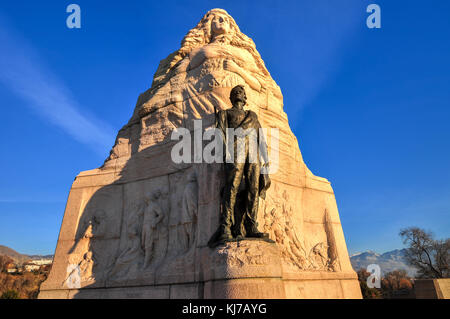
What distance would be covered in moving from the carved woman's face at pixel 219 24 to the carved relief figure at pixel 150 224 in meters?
5.97

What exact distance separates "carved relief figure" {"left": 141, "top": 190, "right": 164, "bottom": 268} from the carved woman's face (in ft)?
19.6

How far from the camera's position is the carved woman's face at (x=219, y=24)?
1060 centimetres

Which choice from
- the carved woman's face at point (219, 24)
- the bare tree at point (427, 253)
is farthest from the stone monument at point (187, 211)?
the bare tree at point (427, 253)

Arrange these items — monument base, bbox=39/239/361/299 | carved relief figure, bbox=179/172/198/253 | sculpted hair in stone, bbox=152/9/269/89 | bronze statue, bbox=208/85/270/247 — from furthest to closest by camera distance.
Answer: sculpted hair in stone, bbox=152/9/269/89 < carved relief figure, bbox=179/172/198/253 < bronze statue, bbox=208/85/270/247 < monument base, bbox=39/239/361/299

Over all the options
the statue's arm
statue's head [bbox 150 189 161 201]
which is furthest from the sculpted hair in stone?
statue's head [bbox 150 189 161 201]

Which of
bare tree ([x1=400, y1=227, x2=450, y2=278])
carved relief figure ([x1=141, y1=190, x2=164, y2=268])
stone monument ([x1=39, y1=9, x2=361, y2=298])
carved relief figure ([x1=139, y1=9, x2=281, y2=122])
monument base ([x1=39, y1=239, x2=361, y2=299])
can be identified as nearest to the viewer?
monument base ([x1=39, y1=239, x2=361, y2=299])

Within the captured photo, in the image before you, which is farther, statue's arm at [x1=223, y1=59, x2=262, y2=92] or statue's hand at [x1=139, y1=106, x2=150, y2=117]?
statue's hand at [x1=139, y1=106, x2=150, y2=117]

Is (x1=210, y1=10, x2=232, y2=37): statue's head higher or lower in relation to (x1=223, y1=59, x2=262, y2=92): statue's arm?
higher

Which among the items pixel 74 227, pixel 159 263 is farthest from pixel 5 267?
pixel 159 263

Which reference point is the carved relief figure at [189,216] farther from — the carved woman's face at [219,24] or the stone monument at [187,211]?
the carved woman's face at [219,24]

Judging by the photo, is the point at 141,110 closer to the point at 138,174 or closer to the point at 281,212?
the point at 138,174

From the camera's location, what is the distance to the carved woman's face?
34.8 feet

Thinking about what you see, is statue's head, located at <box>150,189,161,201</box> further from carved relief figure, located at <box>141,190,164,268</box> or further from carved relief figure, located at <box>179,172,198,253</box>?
carved relief figure, located at <box>179,172,198,253</box>
